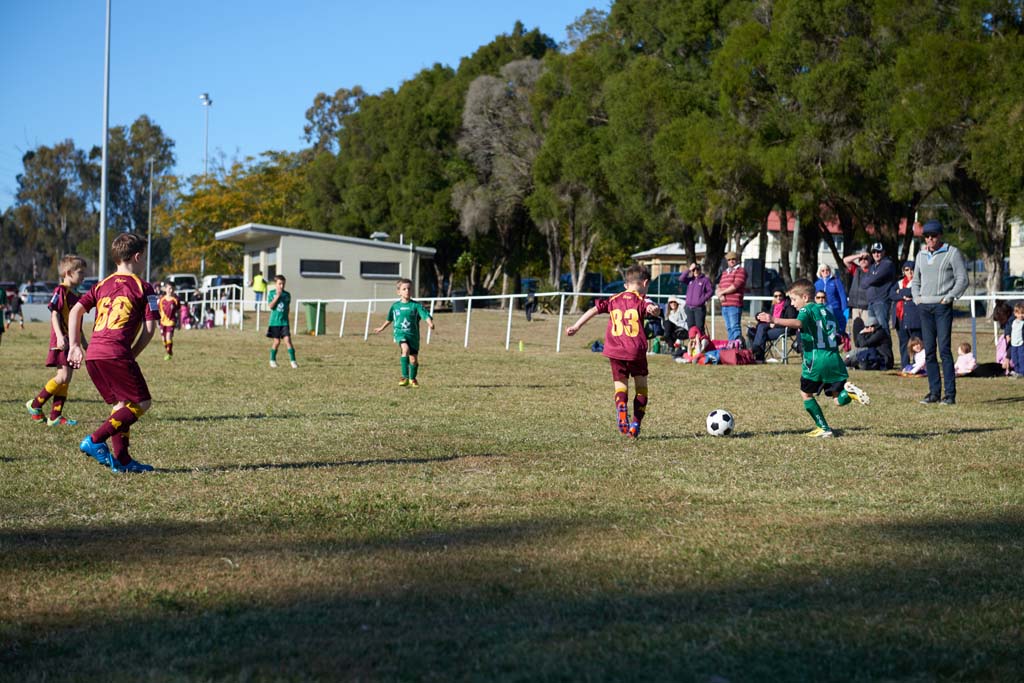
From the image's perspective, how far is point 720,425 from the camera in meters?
10.3

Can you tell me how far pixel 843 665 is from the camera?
389 cm

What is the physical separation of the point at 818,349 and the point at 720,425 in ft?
3.55

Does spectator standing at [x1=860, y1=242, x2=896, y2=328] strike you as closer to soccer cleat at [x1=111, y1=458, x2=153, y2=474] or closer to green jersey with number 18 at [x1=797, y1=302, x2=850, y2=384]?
green jersey with number 18 at [x1=797, y1=302, x2=850, y2=384]

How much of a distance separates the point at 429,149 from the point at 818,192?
2856 centimetres

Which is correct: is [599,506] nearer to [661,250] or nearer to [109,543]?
[109,543]

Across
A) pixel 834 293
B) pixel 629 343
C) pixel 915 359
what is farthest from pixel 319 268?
pixel 629 343

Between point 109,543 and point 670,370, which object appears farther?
point 670,370

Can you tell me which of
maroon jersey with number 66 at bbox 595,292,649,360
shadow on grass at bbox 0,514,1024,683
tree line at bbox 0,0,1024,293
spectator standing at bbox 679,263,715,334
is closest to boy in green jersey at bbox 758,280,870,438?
maroon jersey with number 66 at bbox 595,292,649,360

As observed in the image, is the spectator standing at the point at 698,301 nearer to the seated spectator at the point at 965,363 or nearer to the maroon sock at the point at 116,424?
the seated spectator at the point at 965,363

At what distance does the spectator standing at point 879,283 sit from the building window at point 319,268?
115 ft

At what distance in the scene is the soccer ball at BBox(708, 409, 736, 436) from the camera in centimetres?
1027

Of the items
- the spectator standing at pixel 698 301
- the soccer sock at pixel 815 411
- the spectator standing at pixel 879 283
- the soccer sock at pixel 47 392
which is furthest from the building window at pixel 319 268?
the soccer sock at pixel 815 411

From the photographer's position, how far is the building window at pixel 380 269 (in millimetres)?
52875

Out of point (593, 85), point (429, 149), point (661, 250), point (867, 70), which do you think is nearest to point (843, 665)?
point (867, 70)
